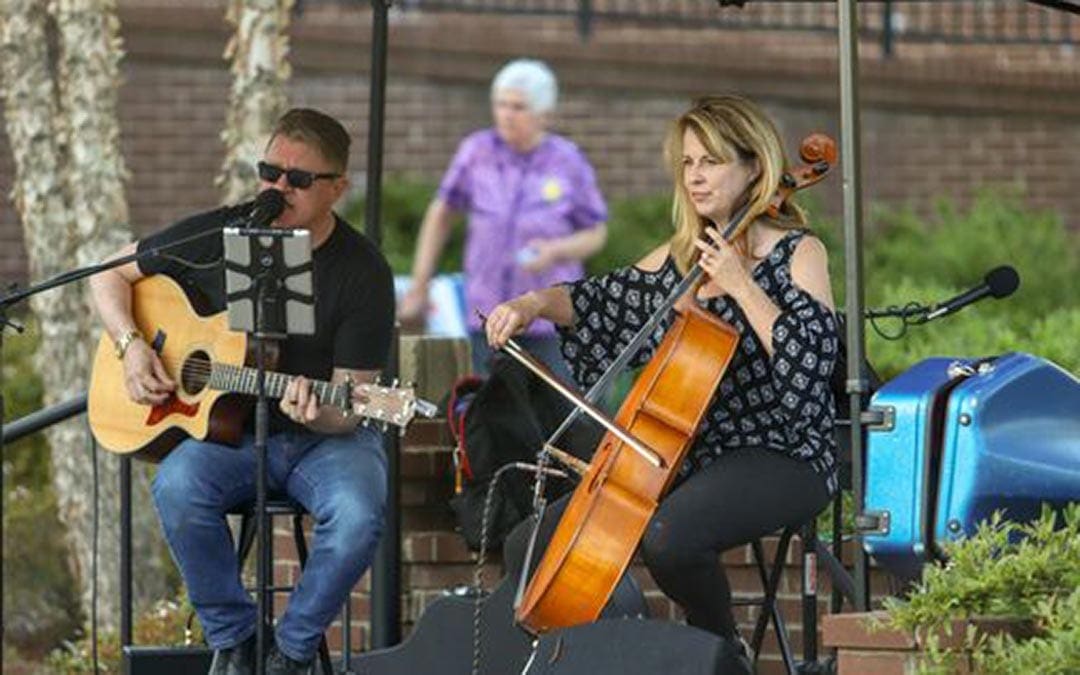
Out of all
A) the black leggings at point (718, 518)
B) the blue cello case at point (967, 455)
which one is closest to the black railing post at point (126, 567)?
the black leggings at point (718, 518)

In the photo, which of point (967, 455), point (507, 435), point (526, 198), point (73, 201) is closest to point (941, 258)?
point (526, 198)

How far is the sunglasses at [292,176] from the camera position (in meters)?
7.53

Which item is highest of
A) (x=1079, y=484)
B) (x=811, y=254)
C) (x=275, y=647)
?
(x=811, y=254)

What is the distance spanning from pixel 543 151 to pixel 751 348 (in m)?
4.84

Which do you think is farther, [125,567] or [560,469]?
[125,567]

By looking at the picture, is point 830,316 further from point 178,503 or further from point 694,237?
point 178,503

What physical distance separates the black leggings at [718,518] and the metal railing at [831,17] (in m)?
9.30

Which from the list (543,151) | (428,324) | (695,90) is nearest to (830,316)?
(543,151)

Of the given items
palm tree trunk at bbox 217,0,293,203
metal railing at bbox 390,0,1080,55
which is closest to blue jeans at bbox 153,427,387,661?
palm tree trunk at bbox 217,0,293,203

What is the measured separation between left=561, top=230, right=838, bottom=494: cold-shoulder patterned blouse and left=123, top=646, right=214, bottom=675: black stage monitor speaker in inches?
54.0

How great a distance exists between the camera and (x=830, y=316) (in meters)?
6.67

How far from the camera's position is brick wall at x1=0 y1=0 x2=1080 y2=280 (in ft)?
53.5

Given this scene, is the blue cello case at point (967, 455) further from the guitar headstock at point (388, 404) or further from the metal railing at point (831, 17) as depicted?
the metal railing at point (831, 17)

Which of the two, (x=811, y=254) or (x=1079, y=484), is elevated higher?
(x=811, y=254)
